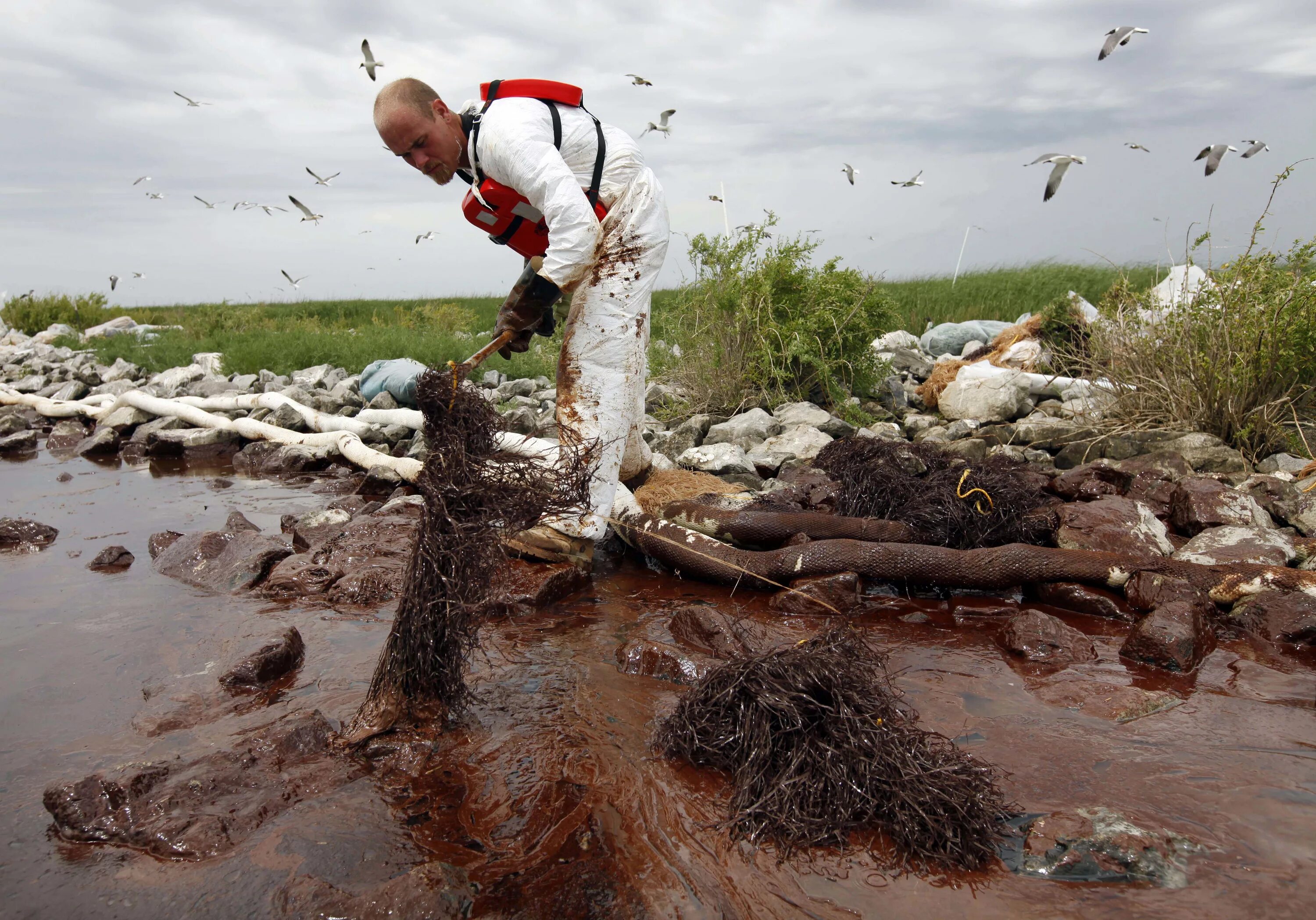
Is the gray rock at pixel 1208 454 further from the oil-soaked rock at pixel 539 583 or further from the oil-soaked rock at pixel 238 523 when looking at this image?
the oil-soaked rock at pixel 238 523

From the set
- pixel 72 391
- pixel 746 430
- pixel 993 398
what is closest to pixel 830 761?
pixel 746 430

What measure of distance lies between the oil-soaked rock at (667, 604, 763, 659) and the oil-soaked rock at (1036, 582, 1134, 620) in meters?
1.57

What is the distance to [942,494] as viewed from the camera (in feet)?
15.5

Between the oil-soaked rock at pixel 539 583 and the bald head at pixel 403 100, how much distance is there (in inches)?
81.7

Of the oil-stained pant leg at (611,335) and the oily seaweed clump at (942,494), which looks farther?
the oily seaweed clump at (942,494)

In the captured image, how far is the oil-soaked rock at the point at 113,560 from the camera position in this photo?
483 centimetres

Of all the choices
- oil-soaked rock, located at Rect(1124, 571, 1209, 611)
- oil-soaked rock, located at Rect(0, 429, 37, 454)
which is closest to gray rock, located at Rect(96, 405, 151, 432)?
oil-soaked rock, located at Rect(0, 429, 37, 454)

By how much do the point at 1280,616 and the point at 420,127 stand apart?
4297 millimetres

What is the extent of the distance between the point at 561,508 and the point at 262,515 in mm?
4173

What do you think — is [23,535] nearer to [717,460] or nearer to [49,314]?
[717,460]

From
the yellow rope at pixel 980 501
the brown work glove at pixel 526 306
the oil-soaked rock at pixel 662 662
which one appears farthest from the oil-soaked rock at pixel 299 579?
the yellow rope at pixel 980 501

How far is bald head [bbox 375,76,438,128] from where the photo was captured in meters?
3.69

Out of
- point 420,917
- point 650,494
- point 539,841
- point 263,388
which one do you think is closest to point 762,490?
point 650,494

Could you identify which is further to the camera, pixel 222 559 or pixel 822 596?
pixel 222 559
